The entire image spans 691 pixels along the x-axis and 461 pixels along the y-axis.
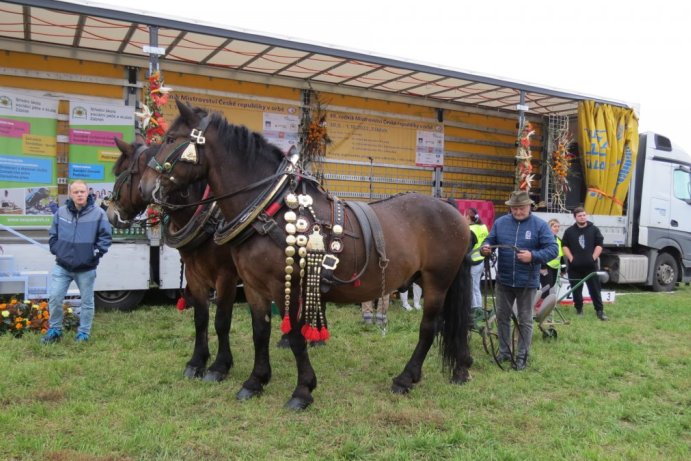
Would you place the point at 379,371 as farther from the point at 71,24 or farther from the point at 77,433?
the point at 71,24

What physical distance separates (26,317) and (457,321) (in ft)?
15.0

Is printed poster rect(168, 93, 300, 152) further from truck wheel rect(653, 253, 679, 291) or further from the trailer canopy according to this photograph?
truck wheel rect(653, 253, 679, 291)

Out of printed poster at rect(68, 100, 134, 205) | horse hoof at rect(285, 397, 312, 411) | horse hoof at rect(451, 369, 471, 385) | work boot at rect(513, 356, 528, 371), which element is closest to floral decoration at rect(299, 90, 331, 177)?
printed poster at rect(68, 100, 134, 205)

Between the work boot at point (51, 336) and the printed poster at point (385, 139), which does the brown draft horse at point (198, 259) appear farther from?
the printed poster at point (385, 139)

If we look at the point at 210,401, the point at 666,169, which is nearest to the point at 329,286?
the point at 210,401

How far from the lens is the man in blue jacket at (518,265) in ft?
16.3

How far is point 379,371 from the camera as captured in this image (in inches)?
191

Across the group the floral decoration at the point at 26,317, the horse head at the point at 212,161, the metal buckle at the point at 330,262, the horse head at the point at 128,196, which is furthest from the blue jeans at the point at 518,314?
the floral decoration at the point at 26,317

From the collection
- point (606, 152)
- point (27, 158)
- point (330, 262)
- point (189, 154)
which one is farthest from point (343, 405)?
point (606, 152)

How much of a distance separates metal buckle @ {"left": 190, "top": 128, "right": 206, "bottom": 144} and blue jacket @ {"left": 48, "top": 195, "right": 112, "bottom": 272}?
2.37 m

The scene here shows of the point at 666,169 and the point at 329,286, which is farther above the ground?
the point at 666,169

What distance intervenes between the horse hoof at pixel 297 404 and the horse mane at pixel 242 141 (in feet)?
5.64

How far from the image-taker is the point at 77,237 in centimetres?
531

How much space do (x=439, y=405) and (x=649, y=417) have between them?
1520mm
